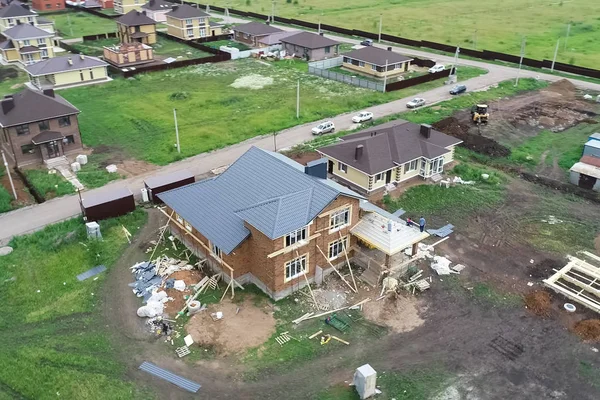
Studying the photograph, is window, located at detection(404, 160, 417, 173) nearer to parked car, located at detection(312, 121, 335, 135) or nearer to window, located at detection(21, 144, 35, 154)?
parked car, located at detection(312, 121, 335, 135)

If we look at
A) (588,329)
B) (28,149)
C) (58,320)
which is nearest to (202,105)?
(28,149)

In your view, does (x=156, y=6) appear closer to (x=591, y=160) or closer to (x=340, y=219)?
(x=591, y=160)

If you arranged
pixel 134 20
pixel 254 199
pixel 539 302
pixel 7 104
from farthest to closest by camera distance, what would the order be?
A: pixel 134 20, pixel 7 104, pixel 254 199, pixel 539 302

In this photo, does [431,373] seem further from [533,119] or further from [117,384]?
[533,119]

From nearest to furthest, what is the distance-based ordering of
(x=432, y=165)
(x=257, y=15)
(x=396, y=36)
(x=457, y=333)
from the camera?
(x=457, y=333) < (x=432, y=165) < (x=396, y=36) < (x=257, y=15)

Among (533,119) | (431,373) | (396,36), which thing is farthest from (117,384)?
(396,36)

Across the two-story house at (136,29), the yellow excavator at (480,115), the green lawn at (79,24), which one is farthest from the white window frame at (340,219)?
the green lawn at (79,24)
